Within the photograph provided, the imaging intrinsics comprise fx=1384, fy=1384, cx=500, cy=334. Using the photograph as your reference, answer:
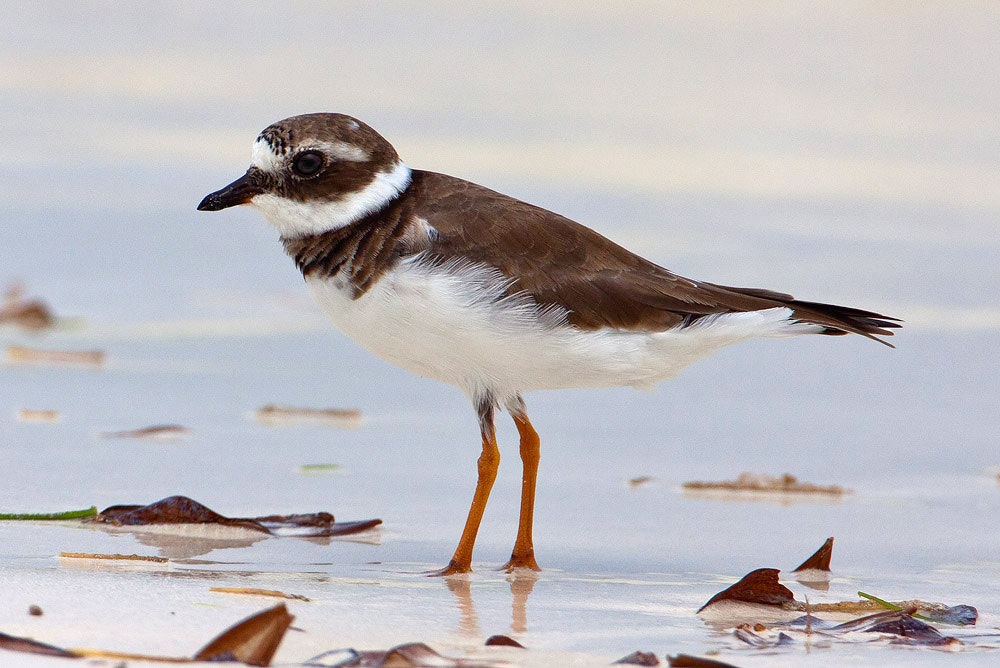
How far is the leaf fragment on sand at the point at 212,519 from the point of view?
5227 millimetres

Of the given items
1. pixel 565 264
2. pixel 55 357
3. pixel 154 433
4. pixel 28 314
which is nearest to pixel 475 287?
pixel 565 264

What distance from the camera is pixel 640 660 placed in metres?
3.58

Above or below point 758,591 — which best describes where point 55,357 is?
above

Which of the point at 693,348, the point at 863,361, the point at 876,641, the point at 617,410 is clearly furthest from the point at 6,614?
the point at 863,361

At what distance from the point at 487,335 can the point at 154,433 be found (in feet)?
8.26

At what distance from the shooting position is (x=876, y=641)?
3.92 metres

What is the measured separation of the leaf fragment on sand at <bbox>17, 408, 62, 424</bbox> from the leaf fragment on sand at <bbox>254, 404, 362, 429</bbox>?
41.0 inches

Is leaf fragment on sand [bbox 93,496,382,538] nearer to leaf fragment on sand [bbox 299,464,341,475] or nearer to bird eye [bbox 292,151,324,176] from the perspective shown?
leaf fragment on sand [bbox 299,464,341,475]

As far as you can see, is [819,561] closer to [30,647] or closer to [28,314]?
[30,647]

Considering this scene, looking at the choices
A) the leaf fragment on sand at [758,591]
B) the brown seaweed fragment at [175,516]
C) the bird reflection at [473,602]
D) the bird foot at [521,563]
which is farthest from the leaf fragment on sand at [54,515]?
the leaf fragment on sand at [758,591]

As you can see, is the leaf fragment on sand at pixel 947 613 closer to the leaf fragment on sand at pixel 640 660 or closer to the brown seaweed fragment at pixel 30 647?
the leaf fragment on sand at pixel 640 660

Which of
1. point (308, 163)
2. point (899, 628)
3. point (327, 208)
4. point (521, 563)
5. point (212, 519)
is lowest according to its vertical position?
point (899, 628)

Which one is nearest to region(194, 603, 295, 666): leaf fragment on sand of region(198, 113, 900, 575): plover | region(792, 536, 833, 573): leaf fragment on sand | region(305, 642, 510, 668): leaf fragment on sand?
region(305, 642, 510, 668): leaf fragment on sand

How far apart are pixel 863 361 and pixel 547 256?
4.65 meters
